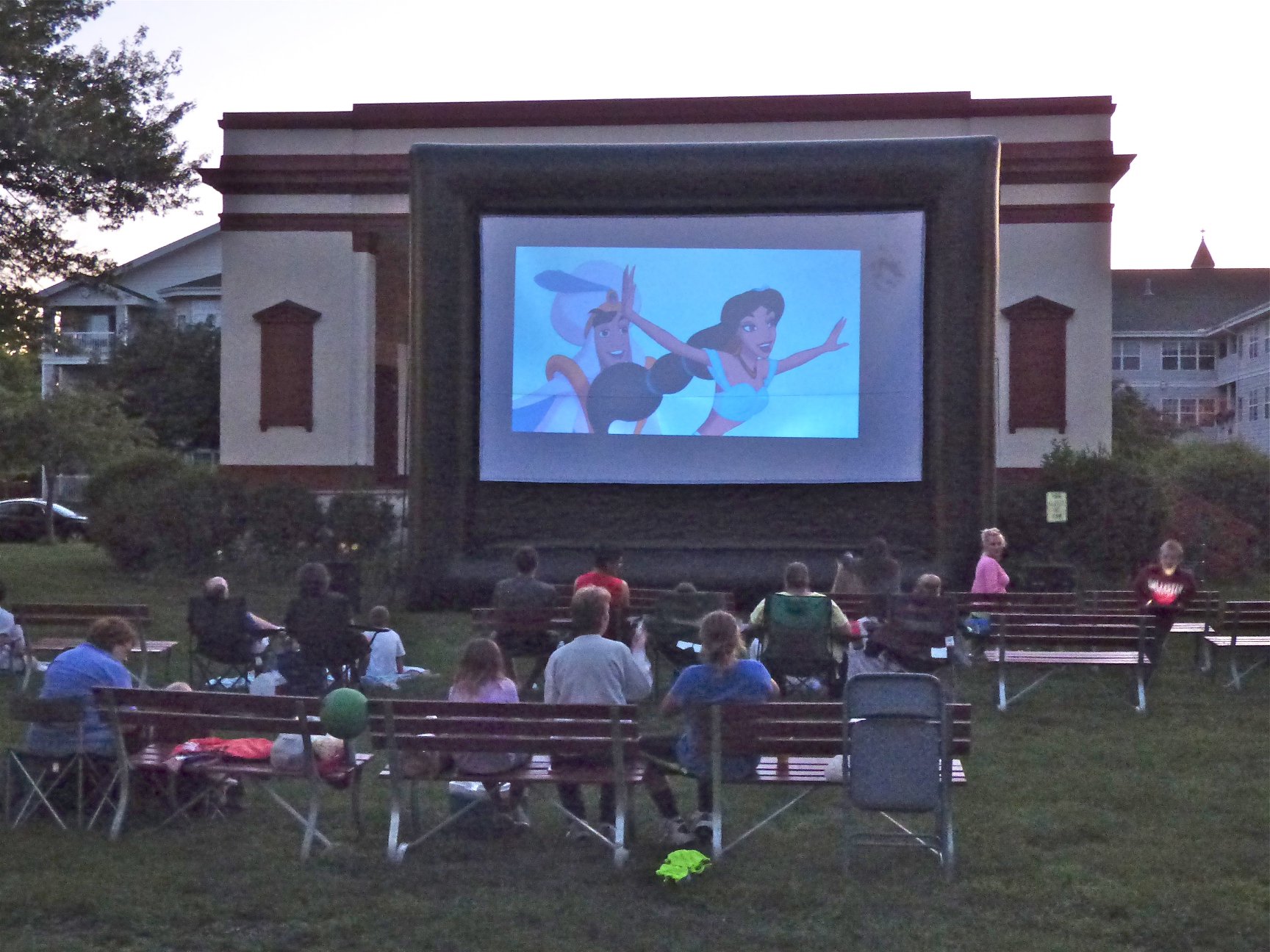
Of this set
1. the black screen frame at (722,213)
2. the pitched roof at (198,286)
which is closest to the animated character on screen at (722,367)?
the black screen frame at (722,213)

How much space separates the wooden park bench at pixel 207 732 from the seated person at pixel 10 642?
5.10 meters

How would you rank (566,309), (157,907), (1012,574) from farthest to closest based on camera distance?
(1012,574), (566,309), (157,907)

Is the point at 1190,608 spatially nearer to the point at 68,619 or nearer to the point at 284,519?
the point at 68,619

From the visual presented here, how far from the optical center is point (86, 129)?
1894 centimetres

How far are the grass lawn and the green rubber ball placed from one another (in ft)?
1.73

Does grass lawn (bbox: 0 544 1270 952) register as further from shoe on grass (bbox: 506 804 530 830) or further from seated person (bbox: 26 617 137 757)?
seated person (bbox: 26 617 137 757)

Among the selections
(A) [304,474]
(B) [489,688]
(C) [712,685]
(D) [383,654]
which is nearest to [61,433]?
(A) [304,474]

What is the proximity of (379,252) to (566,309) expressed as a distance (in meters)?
9.05

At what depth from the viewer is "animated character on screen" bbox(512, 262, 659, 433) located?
58.2 feet

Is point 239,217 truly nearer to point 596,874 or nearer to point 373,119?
point 373,119

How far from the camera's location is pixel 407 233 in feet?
83.7

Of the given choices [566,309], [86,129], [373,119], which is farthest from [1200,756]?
[373,119]

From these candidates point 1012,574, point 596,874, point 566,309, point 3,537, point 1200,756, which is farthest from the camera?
point 3,537

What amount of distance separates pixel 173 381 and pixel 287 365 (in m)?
24.9
